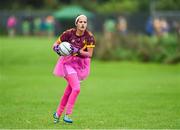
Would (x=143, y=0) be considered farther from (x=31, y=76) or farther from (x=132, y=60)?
(x=31, y=76)

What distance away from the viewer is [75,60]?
14.4 meters

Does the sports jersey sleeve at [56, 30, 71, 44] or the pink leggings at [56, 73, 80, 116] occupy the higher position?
the sports jersey sleeve at [56, 30, 71, 44]

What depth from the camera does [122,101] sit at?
64.6 ft

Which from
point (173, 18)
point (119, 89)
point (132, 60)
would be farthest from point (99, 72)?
point (173, 18)

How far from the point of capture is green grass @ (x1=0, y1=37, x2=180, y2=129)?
47.8ft

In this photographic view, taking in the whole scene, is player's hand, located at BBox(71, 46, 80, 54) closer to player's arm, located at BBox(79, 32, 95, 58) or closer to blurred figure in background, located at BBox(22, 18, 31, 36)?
player's arm, located at BBox(79, 32, 95, 58)

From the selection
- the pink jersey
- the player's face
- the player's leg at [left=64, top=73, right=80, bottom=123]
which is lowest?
the player's leg at [left=64, top=73, right=80, bottom=123]

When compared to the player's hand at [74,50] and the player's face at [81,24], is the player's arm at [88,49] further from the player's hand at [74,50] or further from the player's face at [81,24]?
the player's face at [81,24]

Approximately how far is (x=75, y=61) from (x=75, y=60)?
30 millimetres

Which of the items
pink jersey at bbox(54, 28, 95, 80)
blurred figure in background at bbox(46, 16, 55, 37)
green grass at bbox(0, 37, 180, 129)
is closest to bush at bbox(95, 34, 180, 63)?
green grass at bbox(0, 37, 180, 129)

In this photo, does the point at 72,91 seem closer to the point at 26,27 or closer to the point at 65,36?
the point at 65,36

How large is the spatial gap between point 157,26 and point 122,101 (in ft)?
80.5

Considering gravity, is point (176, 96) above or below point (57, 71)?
below

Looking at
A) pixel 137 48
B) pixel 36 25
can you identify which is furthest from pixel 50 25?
pixel 137 48
